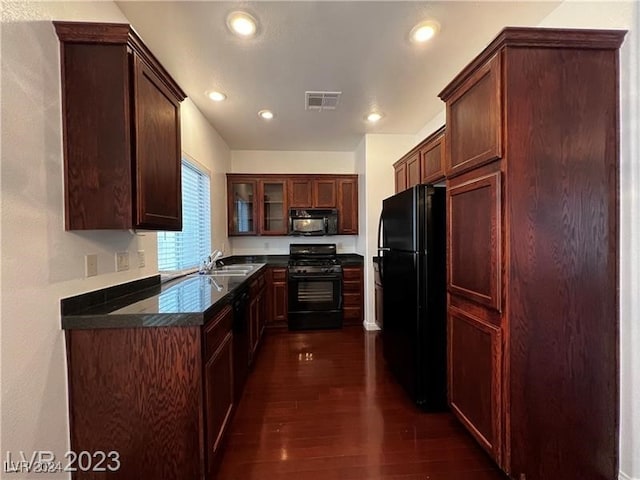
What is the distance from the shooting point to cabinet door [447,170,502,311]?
1393 millimetres

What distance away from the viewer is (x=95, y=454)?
4.41 ft

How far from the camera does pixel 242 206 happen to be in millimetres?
4441

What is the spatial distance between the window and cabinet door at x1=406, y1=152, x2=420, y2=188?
2398 millimetres

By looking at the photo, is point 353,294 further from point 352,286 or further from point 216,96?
point 216,96

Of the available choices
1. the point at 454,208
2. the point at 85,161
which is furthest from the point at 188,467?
the point at 454,208

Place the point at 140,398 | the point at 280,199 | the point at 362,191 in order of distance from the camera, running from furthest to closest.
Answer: the point at 280,199 → the point at 362,191 → the point at 140,398

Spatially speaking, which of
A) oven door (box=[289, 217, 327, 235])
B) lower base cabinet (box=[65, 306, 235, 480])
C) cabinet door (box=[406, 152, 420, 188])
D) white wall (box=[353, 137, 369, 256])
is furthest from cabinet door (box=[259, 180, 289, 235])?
lower base cabinet (box=[65, 306, 235, 480])

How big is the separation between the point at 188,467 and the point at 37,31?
6.75 feet

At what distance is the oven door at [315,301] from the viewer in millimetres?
4012

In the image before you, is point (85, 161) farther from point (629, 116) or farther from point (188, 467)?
point (629, 116)

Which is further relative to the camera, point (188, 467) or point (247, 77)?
point (247, 77)

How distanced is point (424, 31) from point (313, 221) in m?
2.87

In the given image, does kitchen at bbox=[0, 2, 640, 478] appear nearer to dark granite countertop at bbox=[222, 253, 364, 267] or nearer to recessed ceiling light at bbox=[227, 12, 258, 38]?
recessed ceiling light at bbox=[227, 12, 258, 38]

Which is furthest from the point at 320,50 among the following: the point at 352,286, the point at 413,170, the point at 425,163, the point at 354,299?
the point at 354,299
